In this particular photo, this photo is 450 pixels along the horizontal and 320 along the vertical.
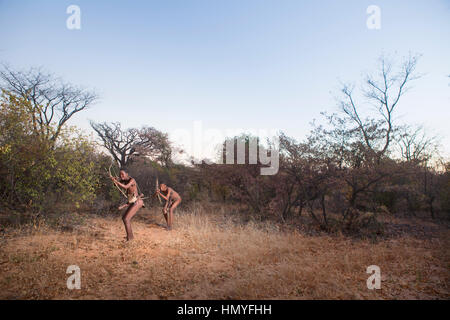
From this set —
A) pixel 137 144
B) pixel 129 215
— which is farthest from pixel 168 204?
pixel 137 144

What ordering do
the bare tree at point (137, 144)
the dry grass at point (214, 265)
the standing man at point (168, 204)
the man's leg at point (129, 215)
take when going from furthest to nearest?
the bare tree at point (137, 144) → the standing man at point (168, 204) → the man's leg at point (129, 215) → the dry grass at point (214, 265)

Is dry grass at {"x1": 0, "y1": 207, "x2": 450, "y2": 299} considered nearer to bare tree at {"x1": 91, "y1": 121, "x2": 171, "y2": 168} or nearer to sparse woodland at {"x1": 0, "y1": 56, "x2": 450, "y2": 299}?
sparse woodland at {"x1": 0, "y1": 56, "x2": 450, "y2": 299}

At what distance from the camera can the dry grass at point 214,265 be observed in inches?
146

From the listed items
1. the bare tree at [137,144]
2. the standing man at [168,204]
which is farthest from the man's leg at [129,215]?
the bare tree at [137,144]

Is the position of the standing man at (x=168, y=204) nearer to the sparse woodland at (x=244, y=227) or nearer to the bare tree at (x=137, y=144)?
the sparse woodland at (x=244, y=227)

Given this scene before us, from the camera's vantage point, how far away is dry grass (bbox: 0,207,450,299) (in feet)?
12.2

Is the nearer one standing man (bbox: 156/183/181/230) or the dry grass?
the dry grass

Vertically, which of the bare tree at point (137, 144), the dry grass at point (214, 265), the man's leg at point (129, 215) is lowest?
the dry grass at point (214, 265)

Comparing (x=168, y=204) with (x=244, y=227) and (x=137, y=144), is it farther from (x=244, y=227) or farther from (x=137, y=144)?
(x=137, y=144)

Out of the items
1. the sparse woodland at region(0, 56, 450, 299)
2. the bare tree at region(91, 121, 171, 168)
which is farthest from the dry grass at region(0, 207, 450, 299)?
the bare tree at region(91, 121, 171, 168)

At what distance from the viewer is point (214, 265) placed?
5.06 m

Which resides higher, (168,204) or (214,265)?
(168,204)
